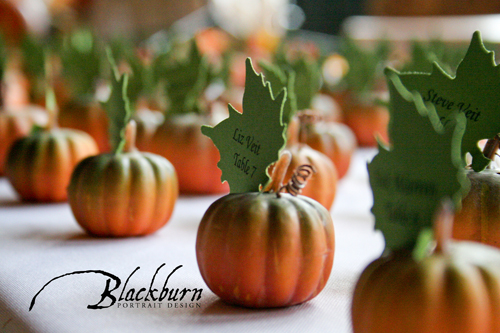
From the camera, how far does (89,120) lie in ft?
7.34

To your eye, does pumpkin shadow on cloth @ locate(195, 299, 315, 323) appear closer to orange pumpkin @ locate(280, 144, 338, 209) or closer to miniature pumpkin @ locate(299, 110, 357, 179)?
orange pumpkin @ locate(280, 144, 338, 209)

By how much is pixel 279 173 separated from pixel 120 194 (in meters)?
0.50

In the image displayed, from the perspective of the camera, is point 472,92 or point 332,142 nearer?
point 472,92

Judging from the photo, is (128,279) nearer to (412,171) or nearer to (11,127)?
(412,171)

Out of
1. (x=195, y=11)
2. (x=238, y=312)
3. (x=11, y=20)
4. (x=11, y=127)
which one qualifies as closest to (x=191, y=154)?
(x=11, y=127)

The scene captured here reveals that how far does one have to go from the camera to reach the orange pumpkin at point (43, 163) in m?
1.63

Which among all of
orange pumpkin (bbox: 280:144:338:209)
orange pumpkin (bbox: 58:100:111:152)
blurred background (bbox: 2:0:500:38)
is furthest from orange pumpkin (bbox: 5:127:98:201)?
blurred background (bbox: 2:0:500:38)

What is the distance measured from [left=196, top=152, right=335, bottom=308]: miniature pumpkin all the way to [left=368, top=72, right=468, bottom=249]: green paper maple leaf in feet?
0.55

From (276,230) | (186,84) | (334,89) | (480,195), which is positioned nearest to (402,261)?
(276,230)

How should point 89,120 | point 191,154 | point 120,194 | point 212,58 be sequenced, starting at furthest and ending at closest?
point 212,58 → point 89,120 → point 191,154 → point 120,194

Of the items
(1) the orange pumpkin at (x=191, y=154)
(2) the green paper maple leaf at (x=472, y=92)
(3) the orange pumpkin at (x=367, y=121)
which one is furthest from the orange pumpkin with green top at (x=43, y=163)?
(3) the orange pumpkin at (x=367, y=121)

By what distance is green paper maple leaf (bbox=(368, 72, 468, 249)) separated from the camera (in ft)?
2.20

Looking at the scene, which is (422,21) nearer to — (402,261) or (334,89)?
(334,89)

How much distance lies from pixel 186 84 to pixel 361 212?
2.38 feet
